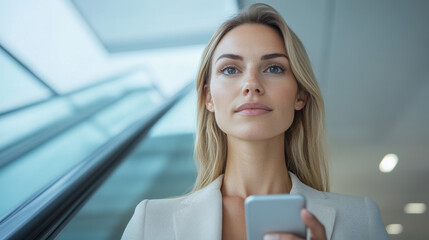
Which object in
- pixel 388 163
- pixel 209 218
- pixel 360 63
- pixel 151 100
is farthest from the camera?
pixel 388 163

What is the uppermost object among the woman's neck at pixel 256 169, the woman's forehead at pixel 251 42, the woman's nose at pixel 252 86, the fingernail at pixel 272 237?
the woman's forehead at pixel 251 42

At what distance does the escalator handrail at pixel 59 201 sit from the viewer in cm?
123

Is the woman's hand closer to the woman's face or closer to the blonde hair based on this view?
the woman's face

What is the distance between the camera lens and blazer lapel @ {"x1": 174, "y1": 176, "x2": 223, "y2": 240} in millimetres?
1685

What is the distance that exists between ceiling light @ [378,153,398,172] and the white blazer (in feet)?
21.6

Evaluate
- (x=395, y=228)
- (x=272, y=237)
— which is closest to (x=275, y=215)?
(x=272, y=237)

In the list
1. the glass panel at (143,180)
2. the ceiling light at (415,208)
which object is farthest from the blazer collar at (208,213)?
the ceiling light at (415,208)

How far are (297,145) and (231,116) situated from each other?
0.51 m

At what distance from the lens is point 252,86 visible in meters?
1.76

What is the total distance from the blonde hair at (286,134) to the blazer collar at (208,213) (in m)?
0.20

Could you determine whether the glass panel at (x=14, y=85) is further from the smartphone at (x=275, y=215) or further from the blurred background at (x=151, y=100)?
the smartphone at (x=275, y=215)

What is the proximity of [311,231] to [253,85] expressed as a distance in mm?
761

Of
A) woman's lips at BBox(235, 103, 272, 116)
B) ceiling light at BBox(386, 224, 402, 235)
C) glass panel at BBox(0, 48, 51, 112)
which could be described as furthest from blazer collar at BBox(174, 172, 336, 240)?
ceiling light at BBox(386, 224, 402, 235)

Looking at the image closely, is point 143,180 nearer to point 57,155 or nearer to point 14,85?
point 57,155
